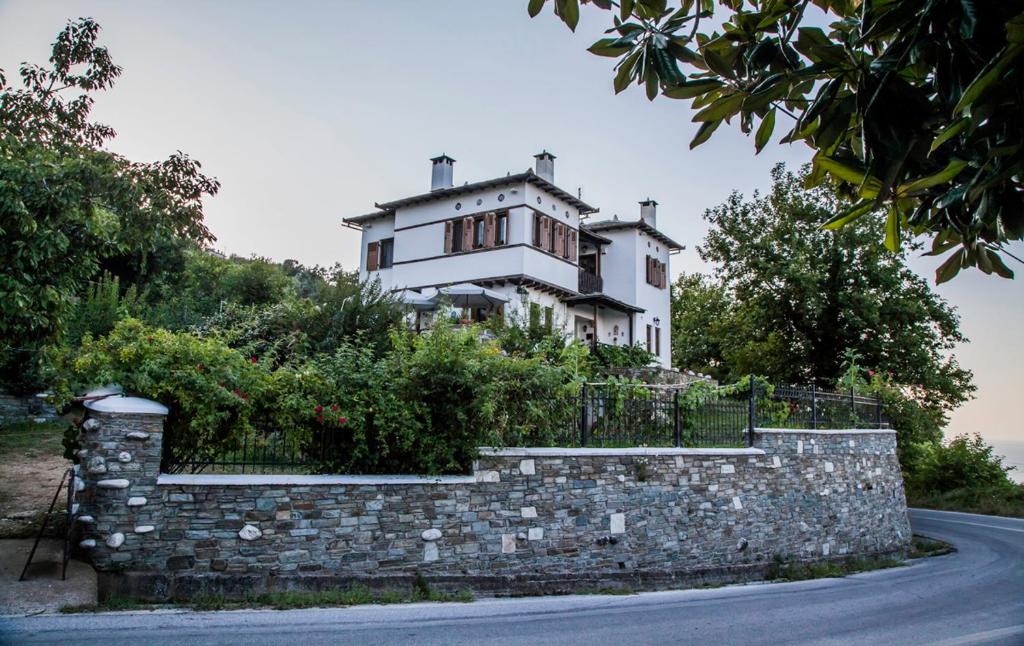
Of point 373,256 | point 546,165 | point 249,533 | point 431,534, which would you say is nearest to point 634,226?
point 546,165

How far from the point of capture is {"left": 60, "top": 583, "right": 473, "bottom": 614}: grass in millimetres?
6750

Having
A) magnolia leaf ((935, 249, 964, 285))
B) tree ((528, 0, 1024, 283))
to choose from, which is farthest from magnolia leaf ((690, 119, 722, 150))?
magnolia leaf ((935, 249, 964, 285))

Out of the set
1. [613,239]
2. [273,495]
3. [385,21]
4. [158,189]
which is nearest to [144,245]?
[158,189]

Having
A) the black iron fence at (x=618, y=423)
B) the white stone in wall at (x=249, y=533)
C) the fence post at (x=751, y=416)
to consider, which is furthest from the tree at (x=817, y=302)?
the white stone in wall at (x=249, y=533)

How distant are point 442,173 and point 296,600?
20.7 metres

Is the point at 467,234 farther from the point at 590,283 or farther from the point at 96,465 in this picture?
the point at 96,465

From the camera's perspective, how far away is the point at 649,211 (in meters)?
30.5

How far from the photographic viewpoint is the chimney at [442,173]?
2602 cm

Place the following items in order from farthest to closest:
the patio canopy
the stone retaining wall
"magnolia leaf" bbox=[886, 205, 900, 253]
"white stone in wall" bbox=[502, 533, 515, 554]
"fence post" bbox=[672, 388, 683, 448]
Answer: the patio canopy < "fence post" bbox=[672, 388, 683, 448] < "white stone in wall" bbox=[502, 533, 515, 554] < the stone retaining wall < "magnolia leaf" bbox=[886, 205, 900, 253]

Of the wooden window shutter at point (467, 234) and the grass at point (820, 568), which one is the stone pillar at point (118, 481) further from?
the wooden window shutter at point (467, 234)

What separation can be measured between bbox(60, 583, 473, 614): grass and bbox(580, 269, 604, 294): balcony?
18.7m

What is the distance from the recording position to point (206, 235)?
29.5ft

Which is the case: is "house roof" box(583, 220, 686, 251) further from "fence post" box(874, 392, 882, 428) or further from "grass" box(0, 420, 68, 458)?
"grass" box(0, 420, 68, 458)

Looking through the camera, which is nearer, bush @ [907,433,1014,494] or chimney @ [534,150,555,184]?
chimney @ [534,150,555,184]
